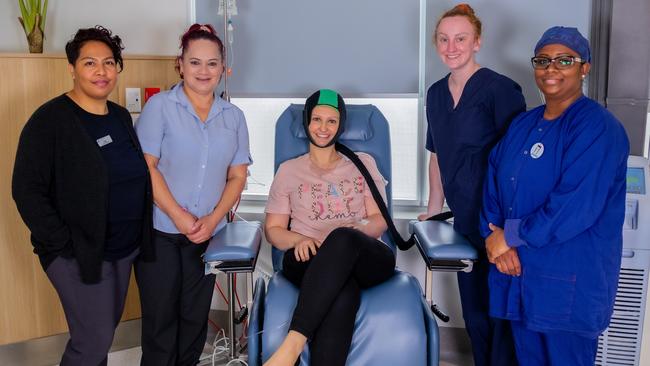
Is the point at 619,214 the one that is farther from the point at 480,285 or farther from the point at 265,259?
the point at 265,259

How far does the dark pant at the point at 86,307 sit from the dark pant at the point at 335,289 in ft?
1.89

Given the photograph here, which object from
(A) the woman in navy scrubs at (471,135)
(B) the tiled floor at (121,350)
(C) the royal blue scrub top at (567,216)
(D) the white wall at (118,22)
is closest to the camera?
(C) the royal blue scrub top at (567,216)

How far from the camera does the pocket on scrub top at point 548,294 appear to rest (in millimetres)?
1538

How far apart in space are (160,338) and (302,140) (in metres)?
0.89

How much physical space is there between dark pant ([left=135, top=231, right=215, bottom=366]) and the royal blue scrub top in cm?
104

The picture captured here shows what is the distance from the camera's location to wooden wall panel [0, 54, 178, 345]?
2.32m

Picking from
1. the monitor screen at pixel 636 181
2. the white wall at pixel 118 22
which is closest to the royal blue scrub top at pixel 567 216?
the monitor screen at pixel 636 181

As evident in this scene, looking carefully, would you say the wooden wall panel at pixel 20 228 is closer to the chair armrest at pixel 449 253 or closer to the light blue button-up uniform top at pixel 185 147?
the light blue button-up uniform top at pixel 185 147

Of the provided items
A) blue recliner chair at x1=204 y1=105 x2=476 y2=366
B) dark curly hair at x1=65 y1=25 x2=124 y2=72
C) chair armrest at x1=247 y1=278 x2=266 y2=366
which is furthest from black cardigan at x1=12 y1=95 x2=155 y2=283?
chair armrest at x1=247 y1=278 x2=266 y2=366

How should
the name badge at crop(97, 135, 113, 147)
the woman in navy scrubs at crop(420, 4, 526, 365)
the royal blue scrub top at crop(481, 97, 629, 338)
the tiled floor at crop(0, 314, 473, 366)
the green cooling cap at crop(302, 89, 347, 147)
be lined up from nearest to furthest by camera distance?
the royal blue scrub top at crop(481, 97, 629, 338)
the name badge at crop(97, 135, 113, 147)
the woman in navy scrubs at crop(420, 4, 526, 365)
the green cooling cap at crop(302, 89, 347, 147)
the tiled floor at crop(0, 314, 473, 366)

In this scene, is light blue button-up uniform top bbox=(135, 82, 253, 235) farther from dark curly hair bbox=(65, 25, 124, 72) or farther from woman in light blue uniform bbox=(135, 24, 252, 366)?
dark curly hair bbox=(65, 25, 124, 72)

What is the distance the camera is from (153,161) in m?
1.88

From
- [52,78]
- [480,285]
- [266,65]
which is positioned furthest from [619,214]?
[52,78]

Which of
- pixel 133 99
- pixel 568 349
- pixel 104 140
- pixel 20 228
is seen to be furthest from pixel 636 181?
pixel 20 228
